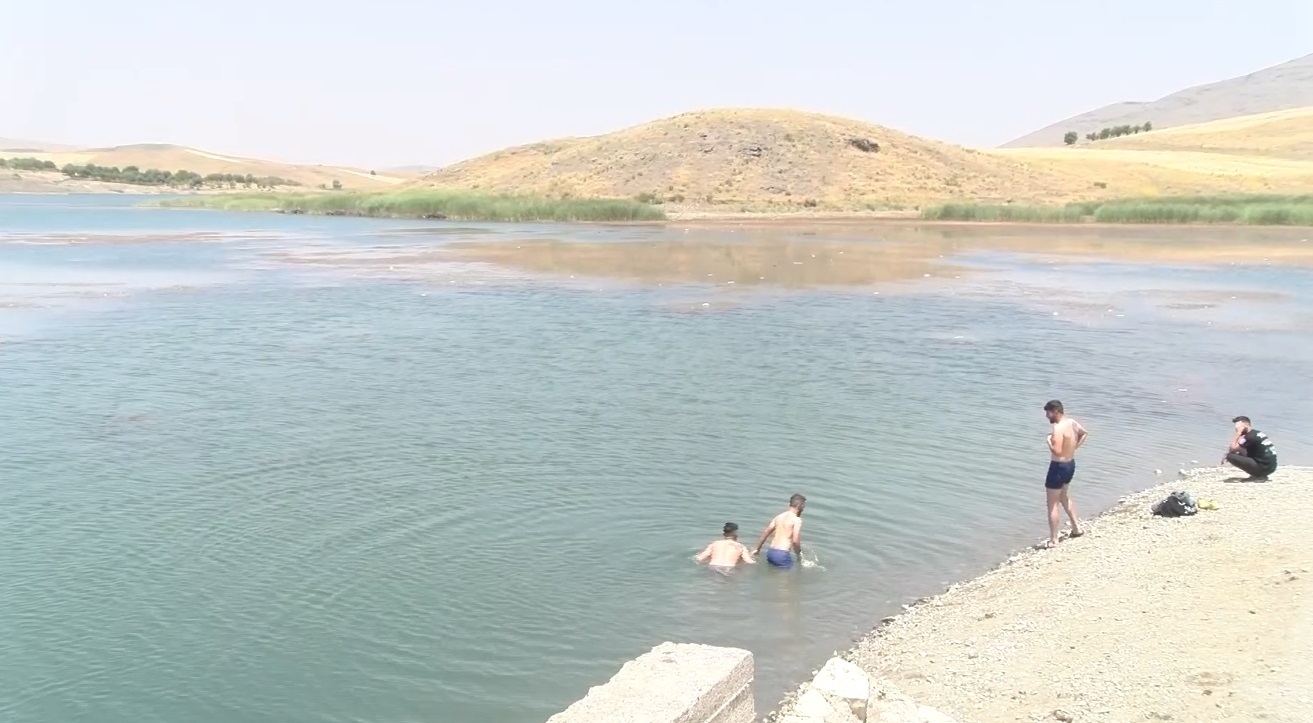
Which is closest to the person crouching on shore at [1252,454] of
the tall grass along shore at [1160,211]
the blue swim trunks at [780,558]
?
the blue swim trunks at [780,558]

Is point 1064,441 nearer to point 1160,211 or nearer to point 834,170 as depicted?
point 1160,211

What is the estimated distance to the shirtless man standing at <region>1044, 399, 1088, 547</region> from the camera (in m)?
14.8

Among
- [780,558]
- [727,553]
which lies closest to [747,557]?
[727,553]

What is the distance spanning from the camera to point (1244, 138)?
14412 cm

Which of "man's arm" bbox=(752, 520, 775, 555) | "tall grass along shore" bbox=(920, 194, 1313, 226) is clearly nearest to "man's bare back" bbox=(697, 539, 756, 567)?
"man's arm" bbox=(752, 520, 775, 555)

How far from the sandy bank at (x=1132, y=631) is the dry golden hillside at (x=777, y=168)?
8716 cm

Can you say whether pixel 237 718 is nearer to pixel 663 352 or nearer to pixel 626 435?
pixel 626 435

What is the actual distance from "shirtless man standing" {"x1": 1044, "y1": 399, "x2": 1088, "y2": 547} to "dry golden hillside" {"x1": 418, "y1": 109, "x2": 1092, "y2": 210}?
85.4 m

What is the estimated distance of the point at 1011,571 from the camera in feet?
45.4

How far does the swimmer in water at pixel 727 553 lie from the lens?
14.2 meters

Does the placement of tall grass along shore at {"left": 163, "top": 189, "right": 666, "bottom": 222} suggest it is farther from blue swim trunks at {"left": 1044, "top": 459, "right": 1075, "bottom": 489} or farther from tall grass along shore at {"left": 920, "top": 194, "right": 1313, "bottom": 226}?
blue swim trunks at {"left": 1044, "top": 459, "right": 1075, "bottom": 489}

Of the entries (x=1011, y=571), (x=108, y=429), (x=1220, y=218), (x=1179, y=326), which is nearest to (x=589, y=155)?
(x=1220, y=218)

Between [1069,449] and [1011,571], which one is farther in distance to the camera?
[1069,449]

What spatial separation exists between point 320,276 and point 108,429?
101ft
